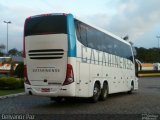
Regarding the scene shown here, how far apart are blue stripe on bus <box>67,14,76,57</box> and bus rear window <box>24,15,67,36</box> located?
6.5 inches

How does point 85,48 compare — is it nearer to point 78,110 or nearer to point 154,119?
point 78,110

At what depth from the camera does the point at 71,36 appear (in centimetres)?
1593

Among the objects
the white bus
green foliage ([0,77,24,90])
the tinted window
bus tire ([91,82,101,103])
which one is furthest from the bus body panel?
green foliage ([0,77,24,90])

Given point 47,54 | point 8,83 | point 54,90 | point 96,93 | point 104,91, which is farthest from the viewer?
point 8,83

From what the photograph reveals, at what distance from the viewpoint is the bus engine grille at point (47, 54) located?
16.0 m

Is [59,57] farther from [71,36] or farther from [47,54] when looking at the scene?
[71,36]

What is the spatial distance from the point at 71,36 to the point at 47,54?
1.26 metres

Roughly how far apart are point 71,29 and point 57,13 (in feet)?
3.04

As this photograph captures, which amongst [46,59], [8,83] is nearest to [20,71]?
[8,83]

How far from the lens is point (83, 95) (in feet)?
54.7

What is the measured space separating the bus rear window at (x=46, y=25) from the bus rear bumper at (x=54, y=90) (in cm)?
228

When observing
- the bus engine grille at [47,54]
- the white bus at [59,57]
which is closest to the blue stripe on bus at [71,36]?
the white bus at [59,57]

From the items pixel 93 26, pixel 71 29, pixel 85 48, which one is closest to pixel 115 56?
pixel 93 26

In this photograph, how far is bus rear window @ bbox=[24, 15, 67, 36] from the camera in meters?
16.0
